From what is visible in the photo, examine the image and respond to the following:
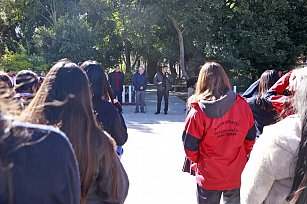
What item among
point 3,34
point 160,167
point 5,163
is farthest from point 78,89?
point 3,34

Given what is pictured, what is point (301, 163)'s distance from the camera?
2156 mm

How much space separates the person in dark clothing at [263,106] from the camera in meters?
5.11

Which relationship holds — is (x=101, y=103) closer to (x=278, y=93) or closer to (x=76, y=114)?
(x=76, y=114)

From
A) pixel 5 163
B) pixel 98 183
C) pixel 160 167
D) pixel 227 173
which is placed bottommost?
pixel 160 167

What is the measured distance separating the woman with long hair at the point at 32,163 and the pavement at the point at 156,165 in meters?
4.78

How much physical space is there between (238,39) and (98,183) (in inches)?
812

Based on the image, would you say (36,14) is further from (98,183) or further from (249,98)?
(98,183)

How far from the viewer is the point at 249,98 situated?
215 inches

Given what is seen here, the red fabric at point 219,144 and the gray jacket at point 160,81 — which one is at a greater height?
the red fabric at point 219,144

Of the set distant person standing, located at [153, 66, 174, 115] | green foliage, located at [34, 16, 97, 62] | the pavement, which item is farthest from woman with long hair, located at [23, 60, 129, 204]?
green foliage, located at [34, 16, 97, 62]

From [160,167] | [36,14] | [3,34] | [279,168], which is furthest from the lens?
[3,34]

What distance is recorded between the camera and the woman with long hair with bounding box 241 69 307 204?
217cm

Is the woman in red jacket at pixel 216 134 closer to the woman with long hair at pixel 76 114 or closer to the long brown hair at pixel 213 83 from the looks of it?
the long brown hair at pixel 213 83

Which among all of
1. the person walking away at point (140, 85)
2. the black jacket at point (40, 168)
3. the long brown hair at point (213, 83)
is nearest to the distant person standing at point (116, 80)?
the person walking away at point (140, 85)
